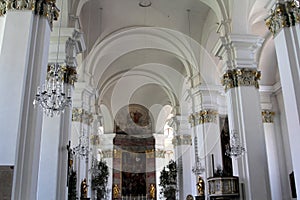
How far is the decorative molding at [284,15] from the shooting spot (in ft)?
22.0

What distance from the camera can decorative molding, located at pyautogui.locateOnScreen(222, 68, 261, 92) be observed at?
9.49 meters

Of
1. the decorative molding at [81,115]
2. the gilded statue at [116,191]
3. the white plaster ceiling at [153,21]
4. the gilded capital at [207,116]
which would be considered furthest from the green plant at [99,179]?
the gilded capital at [207,116]

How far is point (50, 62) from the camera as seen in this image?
8.70m

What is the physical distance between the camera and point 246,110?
9188mm

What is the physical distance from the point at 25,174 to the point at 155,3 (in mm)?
9495

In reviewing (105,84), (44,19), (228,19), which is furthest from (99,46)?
(44,19)

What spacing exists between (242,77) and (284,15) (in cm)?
292

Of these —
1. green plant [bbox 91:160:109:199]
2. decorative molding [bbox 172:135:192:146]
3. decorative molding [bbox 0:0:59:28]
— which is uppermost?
decorative molding [bbox 0:0:59:28]

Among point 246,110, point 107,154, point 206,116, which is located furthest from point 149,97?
point 246,110

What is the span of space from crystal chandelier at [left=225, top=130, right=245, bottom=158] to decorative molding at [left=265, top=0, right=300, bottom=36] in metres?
3.11

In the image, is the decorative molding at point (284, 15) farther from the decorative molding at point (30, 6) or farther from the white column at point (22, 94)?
the white column at point (22, 94)

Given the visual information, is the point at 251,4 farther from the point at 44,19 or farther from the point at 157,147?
the point at 157,147

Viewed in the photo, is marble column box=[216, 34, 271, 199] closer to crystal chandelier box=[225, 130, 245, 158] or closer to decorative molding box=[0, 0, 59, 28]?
crystal chandelier box=[225, 130, 245, 158]

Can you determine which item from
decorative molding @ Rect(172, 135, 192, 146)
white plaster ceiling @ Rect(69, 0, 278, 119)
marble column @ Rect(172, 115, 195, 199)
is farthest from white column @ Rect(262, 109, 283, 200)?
decorative molding @ Rect(172, 135, 192, 146)
